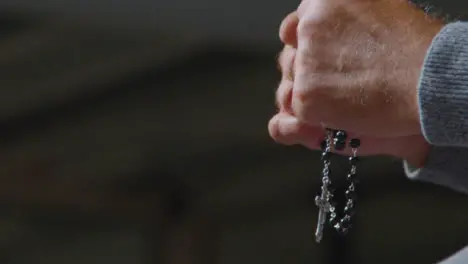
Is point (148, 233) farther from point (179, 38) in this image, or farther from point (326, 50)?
point (326, 50)

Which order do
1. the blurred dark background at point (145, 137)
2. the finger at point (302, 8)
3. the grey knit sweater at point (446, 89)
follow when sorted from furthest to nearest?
the blurred dark background at point (145, 137), the finger at point (302, 8), the grey knit sweater at point (446, 89)

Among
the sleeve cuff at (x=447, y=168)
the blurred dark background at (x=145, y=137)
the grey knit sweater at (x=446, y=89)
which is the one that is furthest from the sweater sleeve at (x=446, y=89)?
the blurred dark background at (x=145, y=137)

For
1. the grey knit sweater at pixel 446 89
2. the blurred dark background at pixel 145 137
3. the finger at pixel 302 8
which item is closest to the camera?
the grey knit sweater at pixel 446 89

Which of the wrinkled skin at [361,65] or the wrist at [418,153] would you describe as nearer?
the wrinkled skin at [361,65]

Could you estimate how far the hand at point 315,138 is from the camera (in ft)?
2.80

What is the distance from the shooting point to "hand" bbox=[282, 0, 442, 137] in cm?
74

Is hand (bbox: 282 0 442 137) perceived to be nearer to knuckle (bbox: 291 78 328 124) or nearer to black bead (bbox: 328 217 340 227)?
knuckle (bbox: 291 78 328 124)

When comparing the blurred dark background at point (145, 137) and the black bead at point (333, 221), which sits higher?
the black bead at point (333, 221)

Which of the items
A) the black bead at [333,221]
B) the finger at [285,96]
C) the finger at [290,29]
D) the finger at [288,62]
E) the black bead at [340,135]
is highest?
the finger at [290,29]

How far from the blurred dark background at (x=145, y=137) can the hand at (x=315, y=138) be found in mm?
1729

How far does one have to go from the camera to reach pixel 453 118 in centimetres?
70

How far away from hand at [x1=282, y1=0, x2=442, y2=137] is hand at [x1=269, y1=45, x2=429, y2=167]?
46 mm

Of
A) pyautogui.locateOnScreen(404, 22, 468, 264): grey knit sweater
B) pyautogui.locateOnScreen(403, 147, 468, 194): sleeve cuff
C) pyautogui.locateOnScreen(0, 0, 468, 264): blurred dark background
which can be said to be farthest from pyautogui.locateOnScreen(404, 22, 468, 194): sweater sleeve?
pyautogui.locateOnScreen(0, 0, 468, 264): blurred dark background

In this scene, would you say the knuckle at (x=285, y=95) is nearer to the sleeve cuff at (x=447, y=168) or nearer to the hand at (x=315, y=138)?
the hand at (x=315, y=138)
